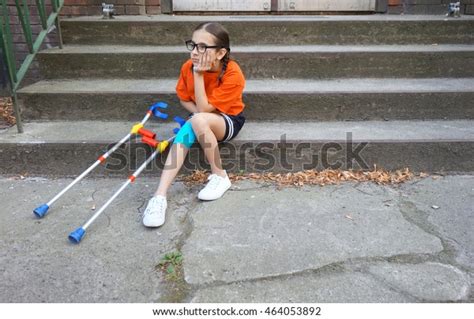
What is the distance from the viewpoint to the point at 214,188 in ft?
8.48

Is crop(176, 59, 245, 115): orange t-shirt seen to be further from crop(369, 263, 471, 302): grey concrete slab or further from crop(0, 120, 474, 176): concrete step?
crop(369, 263, 471, 302): grey concrete slab

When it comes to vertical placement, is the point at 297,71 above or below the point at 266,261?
above

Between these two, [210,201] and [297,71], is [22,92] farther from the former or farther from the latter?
[297,71]

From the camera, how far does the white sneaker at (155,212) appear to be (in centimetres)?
223

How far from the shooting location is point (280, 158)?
2.88 meters

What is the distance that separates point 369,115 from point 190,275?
2088mm

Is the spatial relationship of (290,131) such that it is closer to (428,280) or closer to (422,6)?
(428,280)

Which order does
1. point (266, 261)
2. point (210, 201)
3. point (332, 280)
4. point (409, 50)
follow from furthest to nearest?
point (409, 50) → point (210, 201) → point (266, 261) → point (332, 280)

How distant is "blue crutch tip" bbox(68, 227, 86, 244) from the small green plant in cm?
46

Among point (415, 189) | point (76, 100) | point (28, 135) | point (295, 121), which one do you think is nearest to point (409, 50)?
point (295, 121)

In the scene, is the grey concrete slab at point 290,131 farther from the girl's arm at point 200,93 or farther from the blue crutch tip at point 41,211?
the blue crutch tip at point 41,211

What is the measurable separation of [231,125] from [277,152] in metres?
0.39

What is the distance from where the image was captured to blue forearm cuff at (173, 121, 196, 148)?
8.46 ft

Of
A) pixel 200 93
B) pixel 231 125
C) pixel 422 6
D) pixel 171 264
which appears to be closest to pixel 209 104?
pixel 200 93
